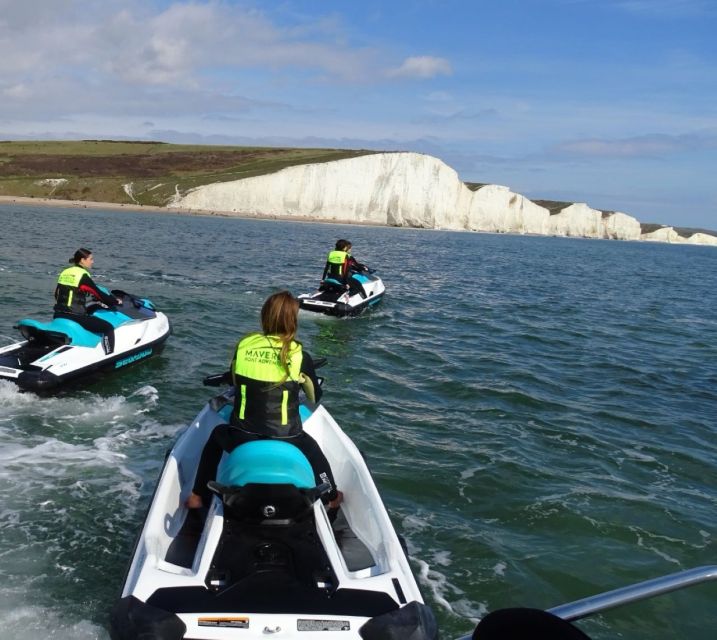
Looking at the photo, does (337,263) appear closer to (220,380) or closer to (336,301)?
(336,301)

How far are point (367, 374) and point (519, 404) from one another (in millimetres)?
3148

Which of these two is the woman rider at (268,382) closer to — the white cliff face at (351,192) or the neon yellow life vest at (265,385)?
the neon yellow life vest at (265,385)

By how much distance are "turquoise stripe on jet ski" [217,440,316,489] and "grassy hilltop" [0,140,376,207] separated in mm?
91060

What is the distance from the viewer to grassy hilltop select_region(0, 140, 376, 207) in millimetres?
91750

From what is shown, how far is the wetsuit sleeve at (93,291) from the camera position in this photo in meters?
10.8

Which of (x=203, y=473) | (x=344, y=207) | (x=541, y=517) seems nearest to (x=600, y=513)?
(x=541, y=517)

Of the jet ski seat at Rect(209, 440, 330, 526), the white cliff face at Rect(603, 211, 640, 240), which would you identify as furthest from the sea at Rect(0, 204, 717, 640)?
the white cliff face at Rect(603, 211, 640, 240)

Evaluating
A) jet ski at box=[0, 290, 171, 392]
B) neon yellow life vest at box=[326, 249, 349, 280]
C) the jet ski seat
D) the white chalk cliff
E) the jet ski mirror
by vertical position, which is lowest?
jet ski at box=[0, 290, 171, 392]

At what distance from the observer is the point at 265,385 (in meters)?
5.23

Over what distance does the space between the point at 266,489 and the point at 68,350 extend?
6897 mm

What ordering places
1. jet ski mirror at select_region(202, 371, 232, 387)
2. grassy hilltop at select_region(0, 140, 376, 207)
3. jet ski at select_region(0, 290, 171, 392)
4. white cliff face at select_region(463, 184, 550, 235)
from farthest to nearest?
1. white cliff face at select_region(463, 184, 550, 235)
2. grassy hilltop at select_region(0, 140, 376, 207)
3. jet ski at select_region(0, 290, 171, 392)
4. jet ski mirror at select_region(202, 371, 232, 387)

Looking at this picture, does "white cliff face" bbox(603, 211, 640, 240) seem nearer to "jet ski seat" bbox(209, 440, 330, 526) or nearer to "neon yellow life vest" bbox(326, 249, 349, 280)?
"neon yellow life vest" bbox(326, 249, 349, 280)

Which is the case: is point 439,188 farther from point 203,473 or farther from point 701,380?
point 203,473

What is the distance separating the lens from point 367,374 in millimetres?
13141
